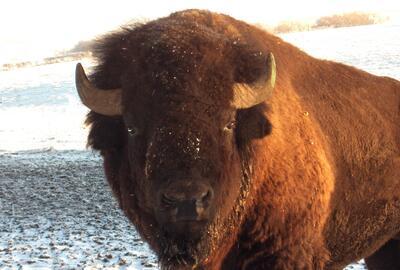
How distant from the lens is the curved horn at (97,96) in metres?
3.85

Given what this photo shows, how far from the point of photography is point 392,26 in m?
36.5

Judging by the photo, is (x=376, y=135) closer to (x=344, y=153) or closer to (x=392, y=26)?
(x=344, y=153)

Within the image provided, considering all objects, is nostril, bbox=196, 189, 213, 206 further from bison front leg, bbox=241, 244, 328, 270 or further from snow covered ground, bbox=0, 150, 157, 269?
snow covered ground, bbox=0, 150, 157, 269

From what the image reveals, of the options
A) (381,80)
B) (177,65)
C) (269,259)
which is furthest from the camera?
(381,80)

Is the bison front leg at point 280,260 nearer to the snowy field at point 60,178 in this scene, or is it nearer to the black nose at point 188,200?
the black nose at point 188,200

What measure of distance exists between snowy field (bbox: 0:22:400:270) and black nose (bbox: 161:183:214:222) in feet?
15.3

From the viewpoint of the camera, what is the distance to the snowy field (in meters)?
8.64

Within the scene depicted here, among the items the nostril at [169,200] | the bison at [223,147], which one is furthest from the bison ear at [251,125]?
the nostril at [169,200]

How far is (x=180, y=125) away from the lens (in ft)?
11.3

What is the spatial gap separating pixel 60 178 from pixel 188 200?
12.1 metres

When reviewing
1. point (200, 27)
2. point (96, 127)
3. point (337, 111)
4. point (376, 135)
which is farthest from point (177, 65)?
point (376, 135)

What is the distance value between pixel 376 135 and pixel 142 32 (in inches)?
92.2

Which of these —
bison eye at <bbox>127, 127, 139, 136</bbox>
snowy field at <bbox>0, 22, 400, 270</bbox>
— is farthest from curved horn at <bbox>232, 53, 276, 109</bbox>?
snowy field at <bbox>0, 22, 400, 270</bbox>

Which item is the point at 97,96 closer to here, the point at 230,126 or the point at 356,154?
the point at 230,126
